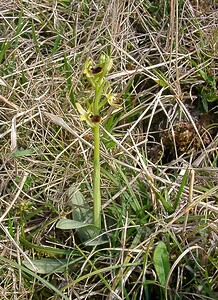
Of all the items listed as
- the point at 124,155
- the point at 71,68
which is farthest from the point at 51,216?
the point at 71,68

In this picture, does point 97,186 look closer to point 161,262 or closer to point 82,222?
point 82,222

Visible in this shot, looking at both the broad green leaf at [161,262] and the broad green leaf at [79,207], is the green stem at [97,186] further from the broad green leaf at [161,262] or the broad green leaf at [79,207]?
the broad green leaf at [161,262]

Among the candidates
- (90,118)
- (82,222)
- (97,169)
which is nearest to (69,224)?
Answer: (82,222)

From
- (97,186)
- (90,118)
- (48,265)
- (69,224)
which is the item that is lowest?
(48,265)

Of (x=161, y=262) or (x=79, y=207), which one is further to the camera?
(x=79, y=207)

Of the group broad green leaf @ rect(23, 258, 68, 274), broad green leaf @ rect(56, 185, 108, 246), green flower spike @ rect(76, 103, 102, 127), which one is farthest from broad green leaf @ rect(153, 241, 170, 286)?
green flower spike @ rect(76, 103, 102, 127)

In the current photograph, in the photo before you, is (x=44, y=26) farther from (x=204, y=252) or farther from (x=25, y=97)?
(x=204, y=252)

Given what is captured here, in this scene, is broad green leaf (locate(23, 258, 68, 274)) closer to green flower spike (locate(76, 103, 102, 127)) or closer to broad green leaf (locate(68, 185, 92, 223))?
broad green leaf (locate(68, 185, 92, 223))
